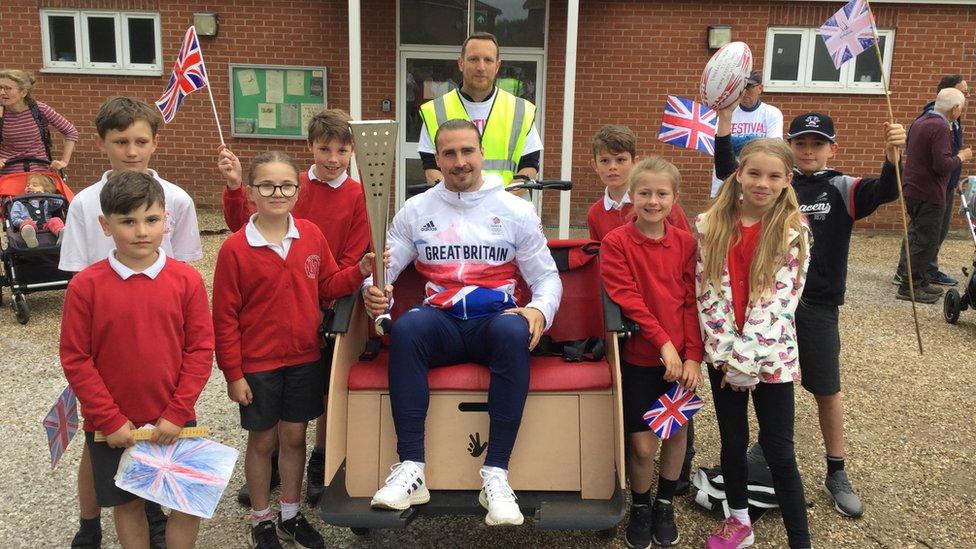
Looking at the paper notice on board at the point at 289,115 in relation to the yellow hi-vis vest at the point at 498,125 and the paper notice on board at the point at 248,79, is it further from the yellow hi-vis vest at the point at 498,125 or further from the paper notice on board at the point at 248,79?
the yellow hi-vis vest at the point at 498,125

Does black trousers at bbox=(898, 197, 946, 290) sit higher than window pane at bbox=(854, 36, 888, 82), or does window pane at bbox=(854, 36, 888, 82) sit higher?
window pane at bbox=(854, 36, 888, 82)

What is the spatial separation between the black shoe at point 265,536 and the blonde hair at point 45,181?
4.97 metres

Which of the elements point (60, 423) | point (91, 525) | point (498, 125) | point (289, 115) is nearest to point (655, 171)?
point (498, 125)

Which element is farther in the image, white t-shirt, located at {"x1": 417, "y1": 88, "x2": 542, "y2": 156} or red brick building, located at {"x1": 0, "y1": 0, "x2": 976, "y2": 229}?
red brick building, located at {"x1": 0, "y1": 0, "x2": 976, "y2": 229}

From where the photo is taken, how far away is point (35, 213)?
20.5 ft

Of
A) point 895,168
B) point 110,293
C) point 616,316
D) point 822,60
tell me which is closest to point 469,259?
point 616,316

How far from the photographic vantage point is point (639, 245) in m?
3.03

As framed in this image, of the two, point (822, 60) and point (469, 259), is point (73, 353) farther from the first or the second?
point (822, 60)

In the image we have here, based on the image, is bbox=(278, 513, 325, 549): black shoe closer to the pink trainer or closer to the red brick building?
the pink trainer

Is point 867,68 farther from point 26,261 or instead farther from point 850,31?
point 26,261

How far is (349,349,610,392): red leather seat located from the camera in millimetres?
2861

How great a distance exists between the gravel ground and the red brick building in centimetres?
470

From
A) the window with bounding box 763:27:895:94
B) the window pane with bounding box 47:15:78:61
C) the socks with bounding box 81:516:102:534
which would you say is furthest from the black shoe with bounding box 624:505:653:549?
the window pane with bounding box 47:15:78:61

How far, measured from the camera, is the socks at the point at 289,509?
3.03 m
